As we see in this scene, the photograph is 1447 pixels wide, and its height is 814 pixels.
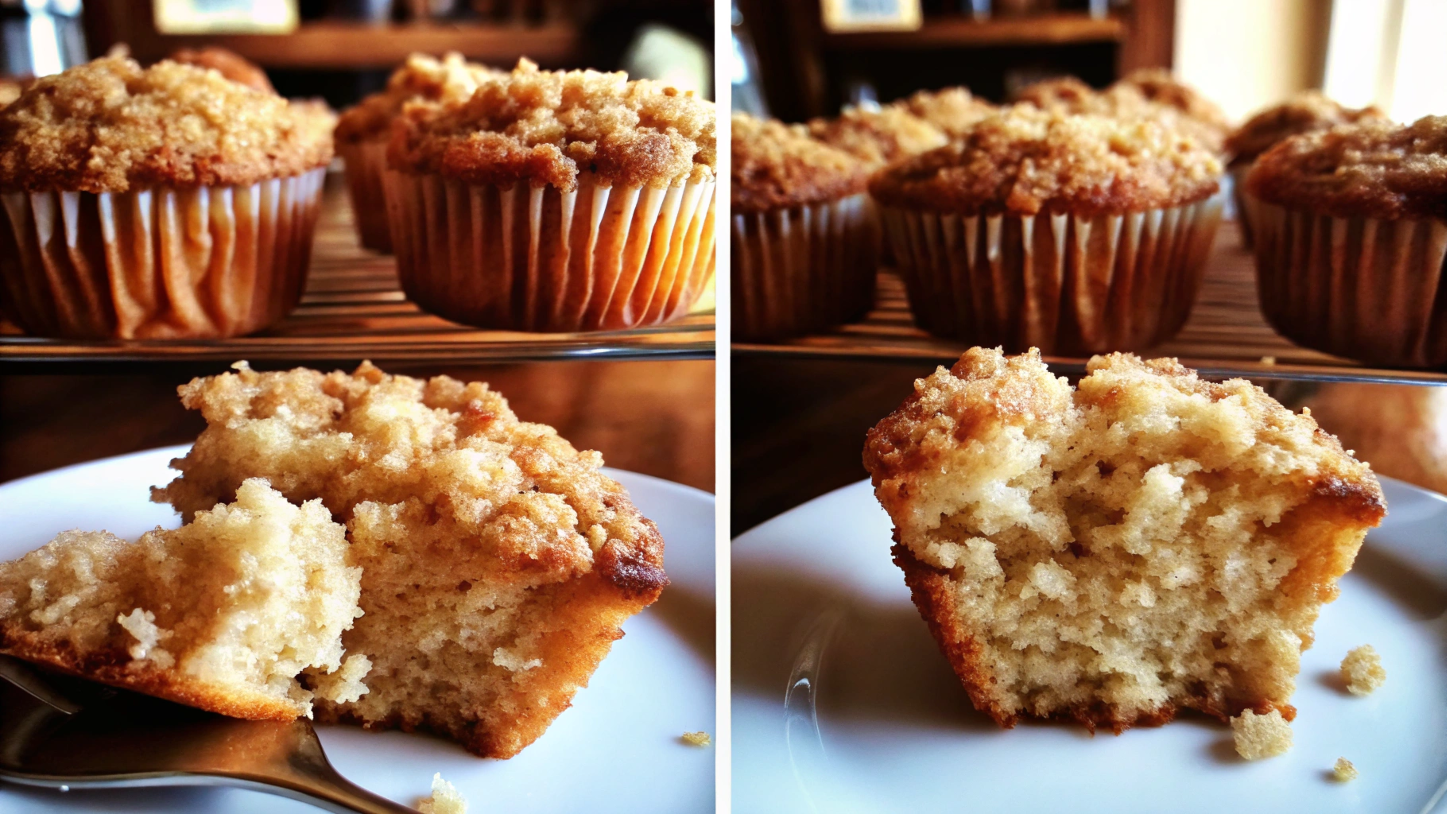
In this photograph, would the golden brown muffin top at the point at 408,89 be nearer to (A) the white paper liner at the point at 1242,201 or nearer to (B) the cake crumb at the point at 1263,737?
(A) the white paper liner at the point at 1242,201

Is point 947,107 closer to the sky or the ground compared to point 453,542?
closer to the sky

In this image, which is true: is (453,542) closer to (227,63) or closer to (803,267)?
(803,267)

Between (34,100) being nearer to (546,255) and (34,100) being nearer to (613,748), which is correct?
(546,255)

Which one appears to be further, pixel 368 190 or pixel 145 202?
pixel 368 190

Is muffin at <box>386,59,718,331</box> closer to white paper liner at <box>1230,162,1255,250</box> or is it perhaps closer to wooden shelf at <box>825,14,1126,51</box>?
white paper liner at <box>1230,162,1255,250</box>

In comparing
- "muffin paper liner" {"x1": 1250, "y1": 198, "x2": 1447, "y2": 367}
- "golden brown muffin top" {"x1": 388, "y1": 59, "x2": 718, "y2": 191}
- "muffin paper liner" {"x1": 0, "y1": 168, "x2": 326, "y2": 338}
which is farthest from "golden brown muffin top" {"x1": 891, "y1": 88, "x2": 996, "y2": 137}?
"muffin paper liner" {"x1": 0, "y1": 168, "x2": 326, "y2": 338}

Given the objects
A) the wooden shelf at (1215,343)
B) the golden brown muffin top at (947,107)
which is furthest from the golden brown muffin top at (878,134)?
the wooden shelf at (1215,343)

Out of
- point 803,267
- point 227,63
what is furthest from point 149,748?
point 803,267
